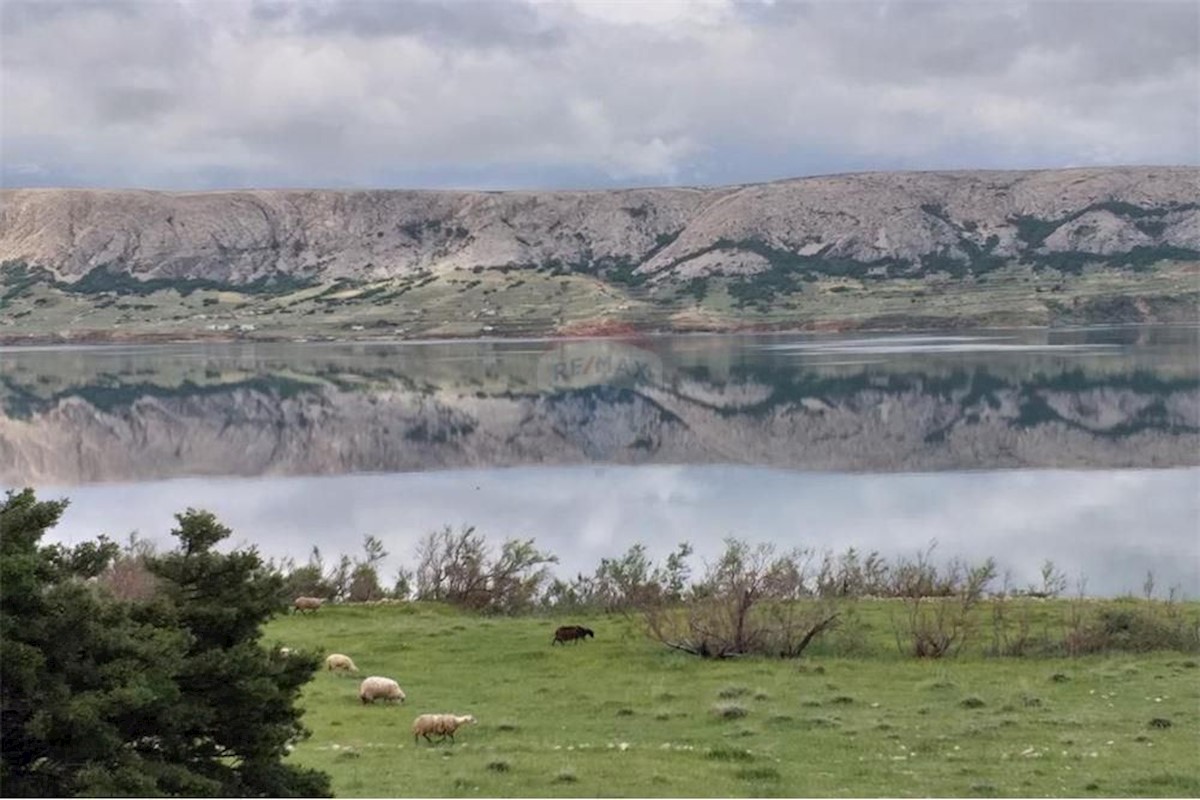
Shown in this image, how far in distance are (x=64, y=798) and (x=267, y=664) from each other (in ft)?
7.78

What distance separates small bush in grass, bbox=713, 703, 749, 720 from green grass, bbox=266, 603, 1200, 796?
1.8 inches

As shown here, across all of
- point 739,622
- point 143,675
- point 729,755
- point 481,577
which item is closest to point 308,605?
point 481,577

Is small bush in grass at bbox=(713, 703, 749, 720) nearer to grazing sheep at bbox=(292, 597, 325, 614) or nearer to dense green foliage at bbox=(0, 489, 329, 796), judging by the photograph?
dense green foliage at bbox=(0, 489, 329, 796)

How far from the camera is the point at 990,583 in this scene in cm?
3556

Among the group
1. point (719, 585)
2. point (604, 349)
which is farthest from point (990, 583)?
point (604, 349)

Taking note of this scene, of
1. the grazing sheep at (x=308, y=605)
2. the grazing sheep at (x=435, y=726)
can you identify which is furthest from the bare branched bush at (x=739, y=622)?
the grazing sheep at (x=308, y=605)

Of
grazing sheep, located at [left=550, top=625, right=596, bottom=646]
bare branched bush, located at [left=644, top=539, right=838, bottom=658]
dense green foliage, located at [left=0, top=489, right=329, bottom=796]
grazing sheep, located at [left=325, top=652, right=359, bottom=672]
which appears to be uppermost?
dense green foliage, located at [left=0, top=489, right=329, bottom=796]

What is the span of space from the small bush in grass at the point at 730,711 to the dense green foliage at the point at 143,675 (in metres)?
8.60

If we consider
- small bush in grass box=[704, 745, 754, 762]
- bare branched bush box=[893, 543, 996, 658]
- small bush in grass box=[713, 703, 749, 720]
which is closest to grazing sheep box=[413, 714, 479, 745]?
small bush in grass box=[704, 745, 754, 762]

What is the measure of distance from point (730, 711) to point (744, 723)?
0.73 m

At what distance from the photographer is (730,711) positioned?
19.1 metres

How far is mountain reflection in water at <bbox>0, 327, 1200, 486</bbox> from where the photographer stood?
62.1 metres

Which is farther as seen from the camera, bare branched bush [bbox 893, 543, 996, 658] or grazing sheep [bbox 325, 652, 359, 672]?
bare branched bush [bbox 893, 543, 996, 658]

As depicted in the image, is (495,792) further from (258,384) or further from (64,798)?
(258,384)
